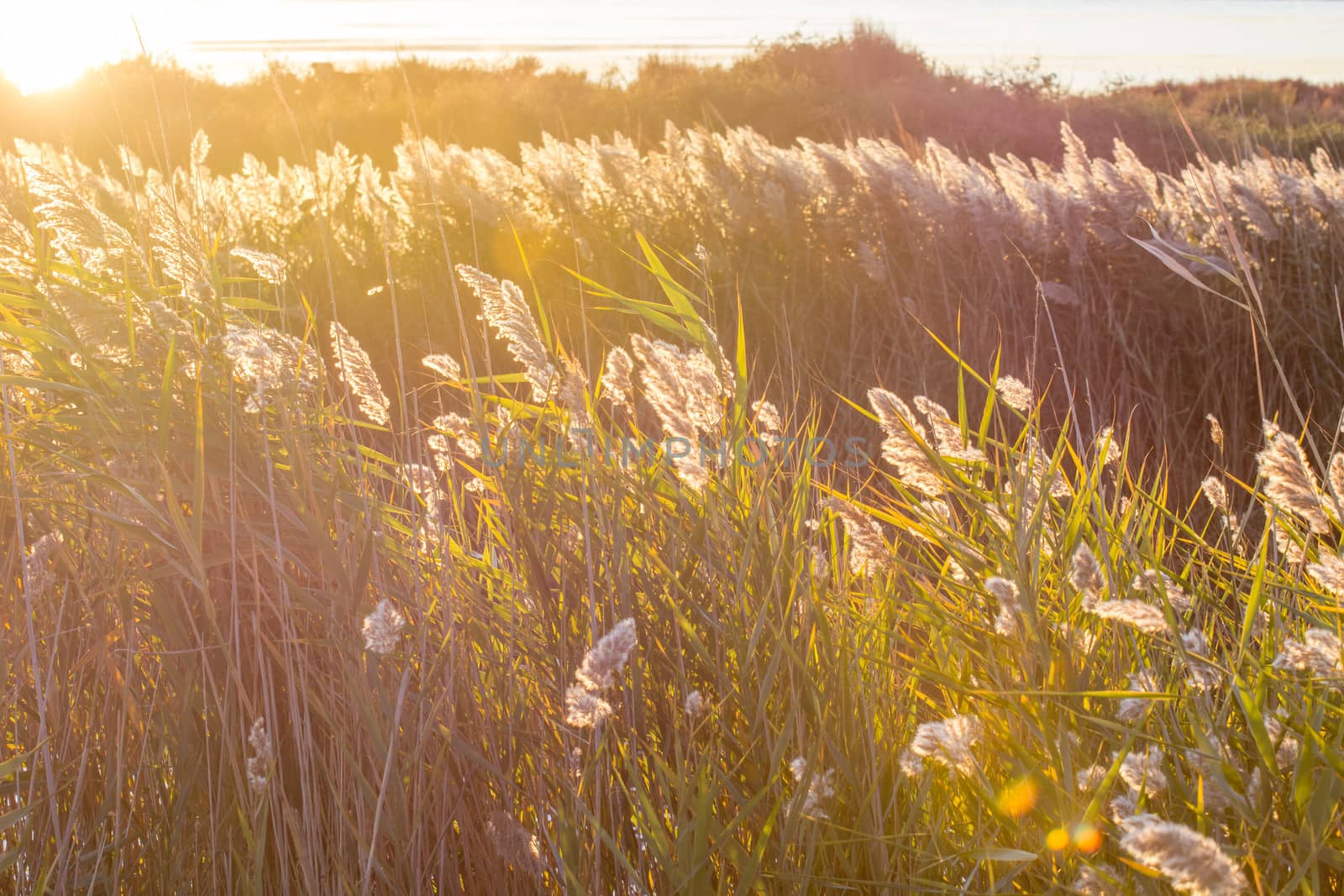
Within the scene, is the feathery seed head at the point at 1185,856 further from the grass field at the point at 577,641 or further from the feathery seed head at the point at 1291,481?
the feathery seed head at the point at 1291,481

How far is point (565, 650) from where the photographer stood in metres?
1.39

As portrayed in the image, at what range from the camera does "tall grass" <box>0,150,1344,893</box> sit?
1.16 m

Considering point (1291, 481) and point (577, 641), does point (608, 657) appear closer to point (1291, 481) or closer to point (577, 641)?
point (577, 641)

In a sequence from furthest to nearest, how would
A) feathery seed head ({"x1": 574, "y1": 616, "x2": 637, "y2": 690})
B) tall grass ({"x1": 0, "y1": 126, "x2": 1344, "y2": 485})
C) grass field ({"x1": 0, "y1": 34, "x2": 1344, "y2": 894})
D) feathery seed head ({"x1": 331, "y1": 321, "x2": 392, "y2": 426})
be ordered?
tall grass ({"x1": 0, "y1": 126, "x2": 1344, "y2": 485}) < feathery seed head ({"x1": 331, "y1": 321, "x2": 392, "y2": 426}) < grass field ({"x1": 0, "y1": 34, "x2": 1344, "y2": 894}) < feathery seed head ({"x1": 574, "y1": 616, "x2": 637, "y2": 690})

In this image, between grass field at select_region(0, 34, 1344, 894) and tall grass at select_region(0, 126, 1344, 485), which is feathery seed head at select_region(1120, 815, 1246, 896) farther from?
tall grass at select_region(0, 126, 1344, 485)

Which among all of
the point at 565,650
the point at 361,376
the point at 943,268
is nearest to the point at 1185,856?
the point at 565,650

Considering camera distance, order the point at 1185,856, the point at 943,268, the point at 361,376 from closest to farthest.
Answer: the point at 1185,856 < the point at 361,376 < the point at 943,268

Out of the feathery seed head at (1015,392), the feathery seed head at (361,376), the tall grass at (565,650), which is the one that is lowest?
the tall grass at (565,650)

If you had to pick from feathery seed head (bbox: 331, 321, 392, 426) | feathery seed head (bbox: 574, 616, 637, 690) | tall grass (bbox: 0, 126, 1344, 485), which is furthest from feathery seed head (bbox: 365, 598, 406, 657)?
tall grass (bbox: 0, 126, 1344, 485)

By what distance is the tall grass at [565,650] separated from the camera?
1164 millimetres

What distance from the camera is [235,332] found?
4.67 ft

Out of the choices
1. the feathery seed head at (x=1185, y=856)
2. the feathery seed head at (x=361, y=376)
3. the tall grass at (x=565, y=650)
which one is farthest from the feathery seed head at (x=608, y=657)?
the feathery seed head at (x=361, y=376)

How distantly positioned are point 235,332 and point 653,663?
0.74 metres

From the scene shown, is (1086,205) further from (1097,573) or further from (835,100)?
(835,100)
